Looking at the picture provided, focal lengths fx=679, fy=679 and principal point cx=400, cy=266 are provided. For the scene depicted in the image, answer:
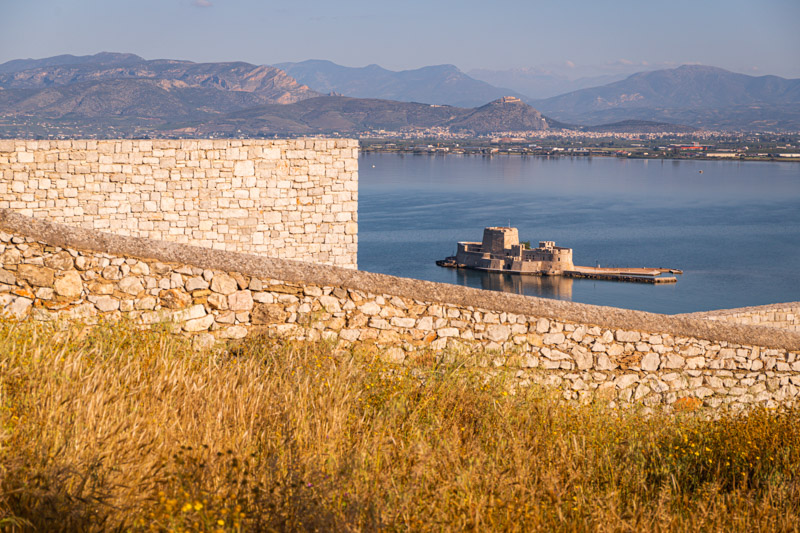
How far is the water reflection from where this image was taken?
4771 centimetres

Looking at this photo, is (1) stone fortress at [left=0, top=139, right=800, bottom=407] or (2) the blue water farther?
(2) the blue water

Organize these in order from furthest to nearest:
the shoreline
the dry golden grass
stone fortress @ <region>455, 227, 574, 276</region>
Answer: the shoreline, stone fortress @ <region>455, 227, 574, 276</region>, the dry golden grass

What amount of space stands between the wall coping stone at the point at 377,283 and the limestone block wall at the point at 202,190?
165 inches

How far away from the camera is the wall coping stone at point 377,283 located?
423 centimetres

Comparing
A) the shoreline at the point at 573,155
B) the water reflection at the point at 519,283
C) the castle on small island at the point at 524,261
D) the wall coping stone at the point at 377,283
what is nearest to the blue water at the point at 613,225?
the water reflection at the point at 519,283

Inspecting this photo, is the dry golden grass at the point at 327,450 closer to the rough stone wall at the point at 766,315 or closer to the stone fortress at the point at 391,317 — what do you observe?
the stone fortress at the point at 391,317

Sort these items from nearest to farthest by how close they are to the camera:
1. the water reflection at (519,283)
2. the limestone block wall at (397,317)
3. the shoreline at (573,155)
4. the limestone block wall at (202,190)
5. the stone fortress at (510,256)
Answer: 1. the limestone block wall at (397,317)
2. the limestone block wall at (202,190)
3. the water reflection at (519,283)
4. the stone fortress at (510,256)
5. the shoreline at (573,155)

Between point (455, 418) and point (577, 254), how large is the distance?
2178 inches

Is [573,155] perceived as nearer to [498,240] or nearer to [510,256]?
[498,240]

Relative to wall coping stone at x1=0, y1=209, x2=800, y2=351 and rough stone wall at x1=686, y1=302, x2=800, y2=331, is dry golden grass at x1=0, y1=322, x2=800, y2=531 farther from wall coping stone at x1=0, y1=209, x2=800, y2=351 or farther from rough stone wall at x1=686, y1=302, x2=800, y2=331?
rough stone wall at x1=686, y1=302, x2=800, y2=331

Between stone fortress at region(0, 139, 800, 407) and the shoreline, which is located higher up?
the shoreline

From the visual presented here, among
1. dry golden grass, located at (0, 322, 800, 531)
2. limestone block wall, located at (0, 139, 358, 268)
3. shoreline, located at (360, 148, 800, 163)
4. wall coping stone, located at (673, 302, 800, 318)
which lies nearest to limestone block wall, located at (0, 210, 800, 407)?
dry golden grass, located at (0, 322, 800, 531)

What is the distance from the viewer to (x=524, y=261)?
2067 inches

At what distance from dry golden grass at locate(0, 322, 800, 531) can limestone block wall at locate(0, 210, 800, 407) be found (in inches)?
10.8
